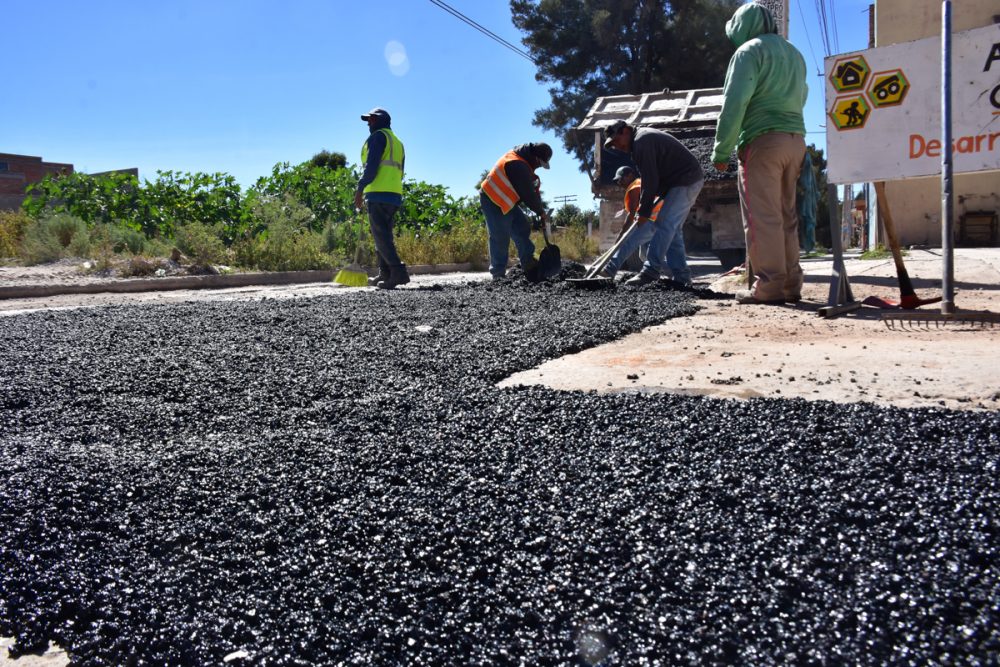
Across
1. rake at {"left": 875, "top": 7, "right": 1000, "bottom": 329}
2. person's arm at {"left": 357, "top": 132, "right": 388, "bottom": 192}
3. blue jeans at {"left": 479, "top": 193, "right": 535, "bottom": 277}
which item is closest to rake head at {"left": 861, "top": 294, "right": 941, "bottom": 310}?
rake at {"left": 875, "top": 7, "right": 1000, "bottom": 329}

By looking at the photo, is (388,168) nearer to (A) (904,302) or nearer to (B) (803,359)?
(A) (904,302)

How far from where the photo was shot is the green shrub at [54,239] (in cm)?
1119

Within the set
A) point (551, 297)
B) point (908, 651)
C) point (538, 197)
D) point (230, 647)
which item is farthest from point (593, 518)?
point (538, 197)

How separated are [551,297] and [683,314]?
4.16 feet

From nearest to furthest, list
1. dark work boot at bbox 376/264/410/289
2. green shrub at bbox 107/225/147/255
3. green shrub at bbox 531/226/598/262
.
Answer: dark work boot at bbox 376/264/410/289, green shrub at bbox 107/225/147/255, green shrub at bbox 531/226/598/262

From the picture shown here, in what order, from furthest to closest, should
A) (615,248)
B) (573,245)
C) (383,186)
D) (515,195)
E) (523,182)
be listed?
(573,245) → (383,186) → (515,195) → (523,182) → (615,248)

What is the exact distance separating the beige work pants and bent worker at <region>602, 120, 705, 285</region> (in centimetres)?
117

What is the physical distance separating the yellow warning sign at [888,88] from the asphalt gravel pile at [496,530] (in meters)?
3.40

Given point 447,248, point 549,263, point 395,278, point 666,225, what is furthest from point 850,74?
point 447,248

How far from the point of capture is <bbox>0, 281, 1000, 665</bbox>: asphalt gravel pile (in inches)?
53.0

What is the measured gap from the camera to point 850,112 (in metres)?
5.18

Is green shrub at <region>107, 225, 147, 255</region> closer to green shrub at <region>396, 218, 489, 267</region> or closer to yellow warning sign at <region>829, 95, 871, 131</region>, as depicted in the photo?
green shrub at <region>396, 218, 489, 267</region>

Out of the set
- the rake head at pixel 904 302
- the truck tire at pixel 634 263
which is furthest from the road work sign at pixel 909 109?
the truck tire at pixel 634 263

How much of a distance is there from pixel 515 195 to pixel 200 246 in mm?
5483
